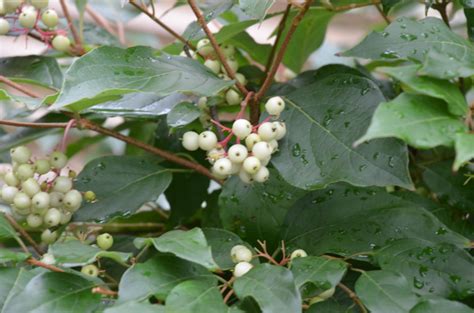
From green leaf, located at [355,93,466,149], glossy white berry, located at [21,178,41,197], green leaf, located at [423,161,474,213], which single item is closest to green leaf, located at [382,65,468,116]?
green leaf, located at [355,93,466,149]

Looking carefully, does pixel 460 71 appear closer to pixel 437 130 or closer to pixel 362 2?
pixel 437 130

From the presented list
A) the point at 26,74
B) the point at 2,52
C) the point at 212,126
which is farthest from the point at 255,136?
the point at 2,52

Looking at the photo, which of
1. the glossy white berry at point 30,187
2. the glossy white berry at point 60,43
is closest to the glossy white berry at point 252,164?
the glossy white berry at point 30,187

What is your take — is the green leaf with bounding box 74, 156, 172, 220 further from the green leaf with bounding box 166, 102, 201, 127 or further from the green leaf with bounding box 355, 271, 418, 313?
the green leaf with bounding box 355, 271, 418, 313

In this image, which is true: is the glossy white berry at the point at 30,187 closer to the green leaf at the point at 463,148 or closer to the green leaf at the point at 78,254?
the green leaf at the point at 78,254

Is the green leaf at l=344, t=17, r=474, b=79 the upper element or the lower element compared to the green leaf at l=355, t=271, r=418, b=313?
upper

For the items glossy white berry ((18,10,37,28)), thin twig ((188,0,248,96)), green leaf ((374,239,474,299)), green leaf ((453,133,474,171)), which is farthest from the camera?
glossy white berry ((18,10,37,28))
